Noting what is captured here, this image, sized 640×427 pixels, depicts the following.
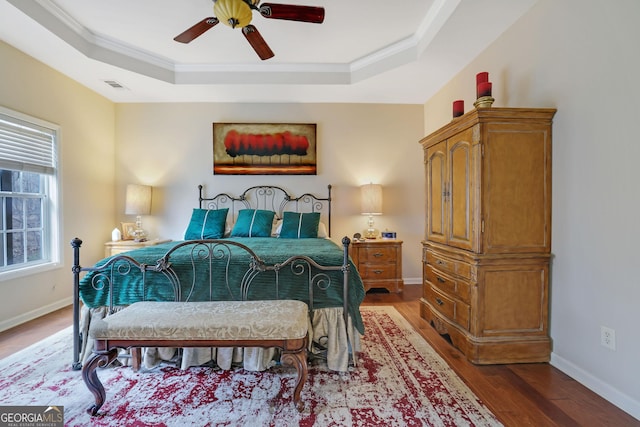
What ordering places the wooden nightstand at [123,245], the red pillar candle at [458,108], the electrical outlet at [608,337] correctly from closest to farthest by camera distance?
the electrical outlet at [608,337] < the red pillar candle at [458,108] < the wooden nightstand at [123,245]

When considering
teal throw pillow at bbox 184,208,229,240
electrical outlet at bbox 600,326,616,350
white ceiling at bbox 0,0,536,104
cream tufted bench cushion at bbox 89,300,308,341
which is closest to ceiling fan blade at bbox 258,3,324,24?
white ceiling at bbox 0,0,536,104

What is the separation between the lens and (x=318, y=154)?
4371 millimetres

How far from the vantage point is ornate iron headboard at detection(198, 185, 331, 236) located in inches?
171

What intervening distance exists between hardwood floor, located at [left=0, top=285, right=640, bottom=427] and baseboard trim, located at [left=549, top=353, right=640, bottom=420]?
3 cm

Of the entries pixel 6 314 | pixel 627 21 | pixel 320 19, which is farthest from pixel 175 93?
pixel 627 21

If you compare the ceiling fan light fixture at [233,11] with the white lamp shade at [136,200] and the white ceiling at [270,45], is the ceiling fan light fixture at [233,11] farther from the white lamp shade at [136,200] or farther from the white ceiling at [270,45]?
the white lamp shade at [136,200]

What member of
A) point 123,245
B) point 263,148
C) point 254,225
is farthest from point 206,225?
point 263,148

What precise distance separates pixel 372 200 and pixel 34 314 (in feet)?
12.8

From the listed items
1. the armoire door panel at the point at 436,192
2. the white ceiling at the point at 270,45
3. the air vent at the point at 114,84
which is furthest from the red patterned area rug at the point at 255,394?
the air vent at the point at 114,84

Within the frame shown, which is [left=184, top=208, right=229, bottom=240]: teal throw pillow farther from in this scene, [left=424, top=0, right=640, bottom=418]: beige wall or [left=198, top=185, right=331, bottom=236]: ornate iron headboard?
[left=424, top=0, right=640, bottom=418]: beige wall

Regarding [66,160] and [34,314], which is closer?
[34,314]

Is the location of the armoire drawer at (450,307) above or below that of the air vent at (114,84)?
below

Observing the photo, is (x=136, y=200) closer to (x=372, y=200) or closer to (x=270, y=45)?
(x=270, y=45)

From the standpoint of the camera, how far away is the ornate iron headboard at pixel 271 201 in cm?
435
